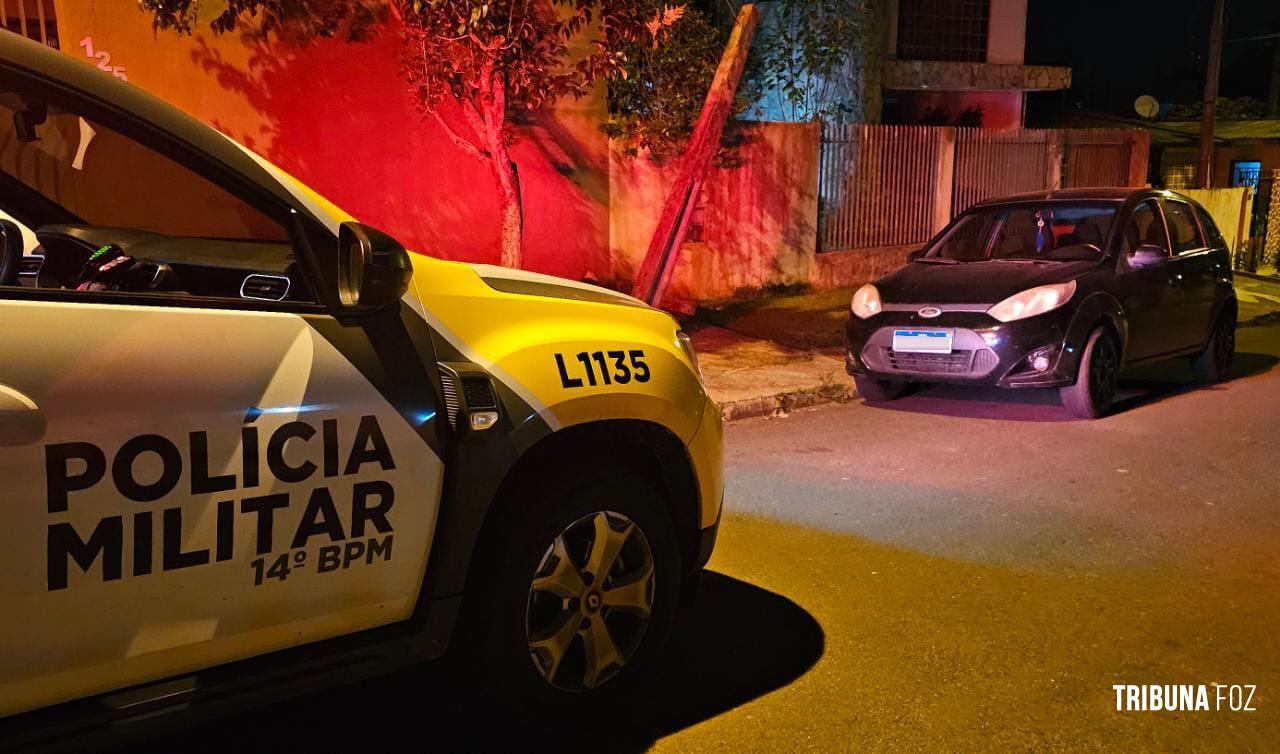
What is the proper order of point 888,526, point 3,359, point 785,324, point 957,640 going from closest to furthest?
point 3,359 < point 957,640 < point 888,526 < point 785,324

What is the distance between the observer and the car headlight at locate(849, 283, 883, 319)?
26.2ft

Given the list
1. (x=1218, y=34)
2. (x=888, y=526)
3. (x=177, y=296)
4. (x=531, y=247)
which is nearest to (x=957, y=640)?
(x=888, y=526)

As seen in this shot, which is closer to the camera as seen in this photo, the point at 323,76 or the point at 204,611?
the point at 204,611

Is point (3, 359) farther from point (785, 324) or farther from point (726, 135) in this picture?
point (726, 135)

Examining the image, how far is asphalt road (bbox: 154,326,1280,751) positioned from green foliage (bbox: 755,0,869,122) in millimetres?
9635

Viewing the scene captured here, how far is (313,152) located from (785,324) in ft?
16.6

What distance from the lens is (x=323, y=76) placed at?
10.2m

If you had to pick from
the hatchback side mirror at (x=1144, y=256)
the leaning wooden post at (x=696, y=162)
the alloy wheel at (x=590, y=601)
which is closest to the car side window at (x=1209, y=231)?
the hatchback side mirror at (x=1144, y=256)

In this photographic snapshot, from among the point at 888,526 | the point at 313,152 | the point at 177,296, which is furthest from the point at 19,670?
the point at 313,152

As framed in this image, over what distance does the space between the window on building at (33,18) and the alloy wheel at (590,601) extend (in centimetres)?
779

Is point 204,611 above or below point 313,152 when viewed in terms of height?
below

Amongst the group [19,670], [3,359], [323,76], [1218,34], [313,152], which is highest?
[1218,34]

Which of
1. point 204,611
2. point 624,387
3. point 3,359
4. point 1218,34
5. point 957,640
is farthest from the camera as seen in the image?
point 1218,34

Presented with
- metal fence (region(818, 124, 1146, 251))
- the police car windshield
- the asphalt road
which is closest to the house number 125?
the police car windshield
